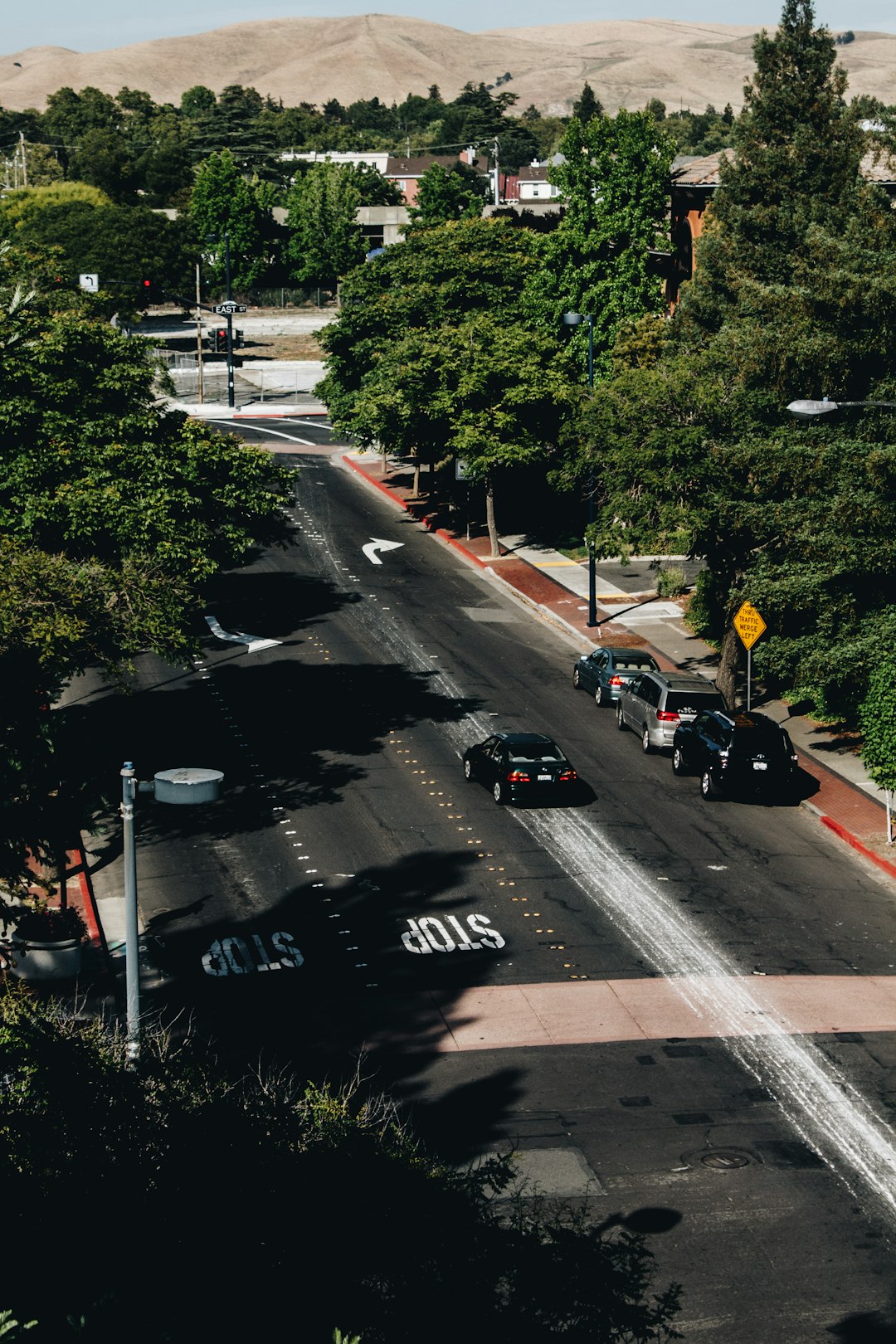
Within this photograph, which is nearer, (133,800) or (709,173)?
(133,800)

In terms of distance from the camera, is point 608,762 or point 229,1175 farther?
point 608,762

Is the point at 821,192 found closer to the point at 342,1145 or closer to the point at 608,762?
the point at 608,762

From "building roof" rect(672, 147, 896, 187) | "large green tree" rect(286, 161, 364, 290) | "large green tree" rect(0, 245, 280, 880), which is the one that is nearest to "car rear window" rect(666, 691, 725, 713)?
"large green tree" rect(0, 245, 280, 880)

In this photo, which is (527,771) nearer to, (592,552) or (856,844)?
(856,844)

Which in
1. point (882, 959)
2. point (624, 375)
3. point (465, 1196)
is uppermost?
point (624, 375)

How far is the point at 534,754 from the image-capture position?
3145cm

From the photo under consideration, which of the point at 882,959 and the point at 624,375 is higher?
the point at 624,375

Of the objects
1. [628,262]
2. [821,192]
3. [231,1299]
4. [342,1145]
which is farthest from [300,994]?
[628,262]

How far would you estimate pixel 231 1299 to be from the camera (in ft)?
35.1

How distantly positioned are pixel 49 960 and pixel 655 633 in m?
27.2

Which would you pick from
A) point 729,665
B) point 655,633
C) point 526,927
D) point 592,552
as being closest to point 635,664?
point 729,665

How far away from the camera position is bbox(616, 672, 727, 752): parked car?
34969 mm

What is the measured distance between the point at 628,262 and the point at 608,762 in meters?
34.5

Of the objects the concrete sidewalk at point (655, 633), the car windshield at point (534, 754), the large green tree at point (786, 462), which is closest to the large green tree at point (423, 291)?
the concrete sidewalk at point (655, 633)
